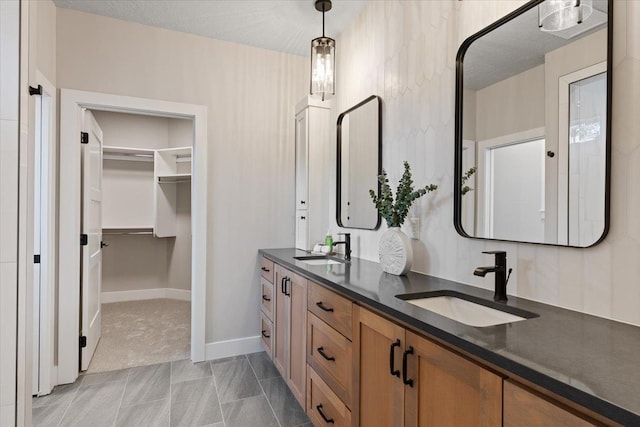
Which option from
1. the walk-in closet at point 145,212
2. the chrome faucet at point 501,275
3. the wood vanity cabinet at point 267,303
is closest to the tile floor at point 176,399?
the wood vanity cabinet at point 267,303

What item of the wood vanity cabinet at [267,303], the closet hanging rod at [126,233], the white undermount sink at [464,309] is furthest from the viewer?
the closet hanging rod at [126,233]

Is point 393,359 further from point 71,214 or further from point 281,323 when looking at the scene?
point 71,214

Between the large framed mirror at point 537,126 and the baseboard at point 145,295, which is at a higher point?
the large framed mirror at point 537,126

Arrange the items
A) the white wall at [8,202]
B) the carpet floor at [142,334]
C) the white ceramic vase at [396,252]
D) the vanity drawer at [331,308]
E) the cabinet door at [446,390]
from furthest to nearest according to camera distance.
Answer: the carpet floor at [142,334] < the white ceramic vase at [396,252] < the vanity drawer at [331,308] < the white wall at [8,202] < the cabinet door at [446,390]

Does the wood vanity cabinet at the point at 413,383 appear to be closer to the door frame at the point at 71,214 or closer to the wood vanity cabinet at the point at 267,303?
the wood vanity cabinet at the point at 267,303

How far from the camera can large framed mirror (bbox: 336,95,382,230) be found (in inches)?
92.0

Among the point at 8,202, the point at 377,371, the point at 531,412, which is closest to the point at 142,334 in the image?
the point at 8,202

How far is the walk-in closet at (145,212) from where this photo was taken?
4.62 meters

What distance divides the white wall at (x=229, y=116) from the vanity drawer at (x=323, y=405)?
A: 1.35 metres

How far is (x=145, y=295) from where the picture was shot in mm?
4871

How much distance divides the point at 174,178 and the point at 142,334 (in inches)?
82.8

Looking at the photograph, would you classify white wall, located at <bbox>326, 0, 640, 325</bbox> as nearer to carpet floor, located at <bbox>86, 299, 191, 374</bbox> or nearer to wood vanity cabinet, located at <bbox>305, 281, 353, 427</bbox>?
wood vanity cabinet, located at <bbox>305, 281, 353, 427</bbox>

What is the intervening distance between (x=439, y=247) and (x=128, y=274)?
4539mm

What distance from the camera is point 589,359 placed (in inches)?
30.3
